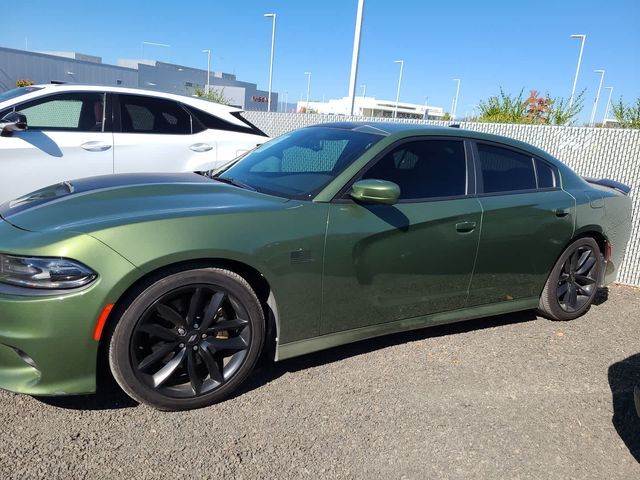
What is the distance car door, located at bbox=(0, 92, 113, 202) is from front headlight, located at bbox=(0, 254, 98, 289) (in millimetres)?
3048

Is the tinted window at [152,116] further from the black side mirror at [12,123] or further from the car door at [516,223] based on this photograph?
the car door at [516,223]

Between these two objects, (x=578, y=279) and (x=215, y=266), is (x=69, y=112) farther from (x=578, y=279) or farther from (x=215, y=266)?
(x=578, y=279)

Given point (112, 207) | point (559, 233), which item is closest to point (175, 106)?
point (112, 207)

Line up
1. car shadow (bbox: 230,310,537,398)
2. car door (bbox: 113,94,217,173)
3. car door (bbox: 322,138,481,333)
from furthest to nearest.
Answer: car door (bbox: 113,94,217,173) → car shadow (bbox: 230,310,537,398) → car door (bbox: 322,138,481,333)

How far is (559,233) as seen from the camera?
13.2 feet

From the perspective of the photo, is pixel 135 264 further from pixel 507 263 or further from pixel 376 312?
pixel 507 263

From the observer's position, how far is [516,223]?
12.3 feet

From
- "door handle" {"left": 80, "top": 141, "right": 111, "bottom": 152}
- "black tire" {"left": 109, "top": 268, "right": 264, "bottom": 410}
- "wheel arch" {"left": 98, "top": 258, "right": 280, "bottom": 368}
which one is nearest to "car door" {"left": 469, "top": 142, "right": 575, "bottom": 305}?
"wheel arch" {"left": 98, "top": 258, "right": 280, "bottom": 368}

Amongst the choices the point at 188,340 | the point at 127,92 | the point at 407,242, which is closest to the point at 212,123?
the point at 127,92

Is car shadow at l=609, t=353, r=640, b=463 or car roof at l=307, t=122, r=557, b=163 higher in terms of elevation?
car roof at l=307, t=122, r=557, b=163

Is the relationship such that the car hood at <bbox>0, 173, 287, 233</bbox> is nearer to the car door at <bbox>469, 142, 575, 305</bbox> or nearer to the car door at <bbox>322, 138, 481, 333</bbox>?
the car door at <bbox>322, 138, 481, 333</bbox>

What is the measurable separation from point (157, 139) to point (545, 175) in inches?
152

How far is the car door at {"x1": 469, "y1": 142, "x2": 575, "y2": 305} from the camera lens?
3.66 meters

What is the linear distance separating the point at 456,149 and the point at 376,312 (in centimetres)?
135
